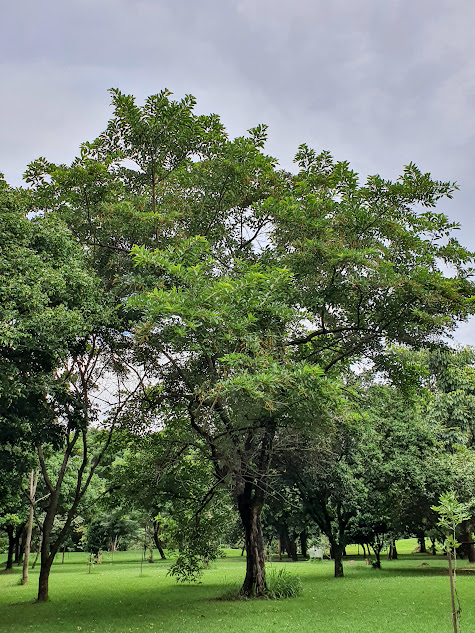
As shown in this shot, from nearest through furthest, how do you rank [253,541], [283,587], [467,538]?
[253,541] < [283,587] < [467,538]

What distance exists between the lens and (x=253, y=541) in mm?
13336

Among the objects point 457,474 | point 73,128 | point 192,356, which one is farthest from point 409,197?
point 457,474

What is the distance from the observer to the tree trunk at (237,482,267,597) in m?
13.3

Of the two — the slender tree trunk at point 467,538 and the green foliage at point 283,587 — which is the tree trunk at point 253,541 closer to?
the green foliage at point 283,587

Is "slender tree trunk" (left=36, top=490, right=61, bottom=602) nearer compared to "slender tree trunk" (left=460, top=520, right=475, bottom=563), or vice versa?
"slender tree trunk" (left=36, top=490, right=61, bottom=602)

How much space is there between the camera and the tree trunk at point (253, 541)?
13.3 m

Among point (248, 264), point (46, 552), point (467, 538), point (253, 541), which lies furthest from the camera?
point (467, 538)

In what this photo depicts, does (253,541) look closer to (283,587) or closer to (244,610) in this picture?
(283,587)

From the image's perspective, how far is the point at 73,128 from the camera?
1245cm

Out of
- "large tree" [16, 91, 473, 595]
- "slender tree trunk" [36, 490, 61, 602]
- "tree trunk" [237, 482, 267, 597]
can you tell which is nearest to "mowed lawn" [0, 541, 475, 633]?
"slender tree trunk" [36, 490, 61, 602]

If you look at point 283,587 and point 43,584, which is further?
point 43,584

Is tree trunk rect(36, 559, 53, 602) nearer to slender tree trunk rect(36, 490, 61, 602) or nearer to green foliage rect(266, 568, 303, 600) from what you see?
slender tree trunk rect(36, 490, 61, 602)

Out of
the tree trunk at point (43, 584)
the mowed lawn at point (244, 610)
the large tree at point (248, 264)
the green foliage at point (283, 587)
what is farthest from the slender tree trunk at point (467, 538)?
the tree trunk at point (43, 584)

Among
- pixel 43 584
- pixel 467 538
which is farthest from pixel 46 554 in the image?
pixel 467 538
